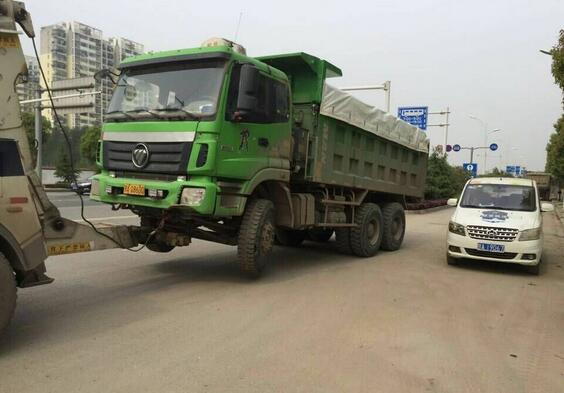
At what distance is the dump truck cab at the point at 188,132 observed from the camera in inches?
234

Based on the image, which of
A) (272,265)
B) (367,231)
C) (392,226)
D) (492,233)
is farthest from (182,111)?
(392,226)

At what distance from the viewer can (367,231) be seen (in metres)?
9.98

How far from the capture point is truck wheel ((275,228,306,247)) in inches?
417

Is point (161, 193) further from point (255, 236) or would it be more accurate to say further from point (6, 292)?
point (6, 292)

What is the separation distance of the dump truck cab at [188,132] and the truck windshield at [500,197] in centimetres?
488

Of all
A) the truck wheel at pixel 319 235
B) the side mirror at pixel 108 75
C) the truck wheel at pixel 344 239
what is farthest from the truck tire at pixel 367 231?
the side mirror at pixel 108 75

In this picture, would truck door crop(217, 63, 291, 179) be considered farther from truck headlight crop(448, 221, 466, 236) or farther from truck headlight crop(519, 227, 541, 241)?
truck headlight crop(519, 227, 541, 241)

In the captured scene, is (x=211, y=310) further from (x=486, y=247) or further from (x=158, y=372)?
(x=486, y=247)

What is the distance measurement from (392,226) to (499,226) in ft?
9.49

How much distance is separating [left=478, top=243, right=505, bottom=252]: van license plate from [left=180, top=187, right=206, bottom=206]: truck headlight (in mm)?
5173

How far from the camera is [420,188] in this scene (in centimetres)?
1290

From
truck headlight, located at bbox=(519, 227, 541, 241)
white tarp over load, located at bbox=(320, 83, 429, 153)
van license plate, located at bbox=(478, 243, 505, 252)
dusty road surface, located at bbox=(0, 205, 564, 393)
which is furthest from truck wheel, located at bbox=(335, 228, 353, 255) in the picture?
truck headlight, located at bbox=(519, 227, 541, 241)

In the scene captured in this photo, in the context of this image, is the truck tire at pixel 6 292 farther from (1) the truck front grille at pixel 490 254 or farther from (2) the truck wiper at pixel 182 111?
(1) the truck front grille at pixel 490 254

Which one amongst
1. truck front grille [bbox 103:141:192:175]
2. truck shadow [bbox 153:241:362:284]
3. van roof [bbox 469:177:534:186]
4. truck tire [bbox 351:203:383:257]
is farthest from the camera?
van roof [bbox 469:177:534:186]
